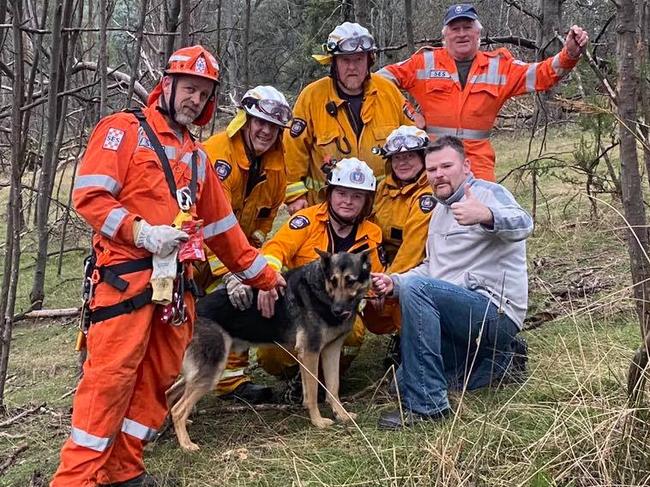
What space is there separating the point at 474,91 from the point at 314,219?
188cm

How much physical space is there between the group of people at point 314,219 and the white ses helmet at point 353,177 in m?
0.01

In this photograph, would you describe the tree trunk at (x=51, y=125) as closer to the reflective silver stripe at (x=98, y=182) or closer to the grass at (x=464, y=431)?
the grass at (x=464, y=431)

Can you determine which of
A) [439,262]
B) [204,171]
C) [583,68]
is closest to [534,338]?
[439,262]

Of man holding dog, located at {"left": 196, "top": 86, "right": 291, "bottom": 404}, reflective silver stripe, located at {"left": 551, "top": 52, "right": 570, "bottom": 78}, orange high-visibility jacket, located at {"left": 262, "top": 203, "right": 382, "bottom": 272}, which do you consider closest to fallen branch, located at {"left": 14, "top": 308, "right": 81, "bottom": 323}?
man holding dog, located at {"left": 196, "top": 86, "right": 291, "bottom": 404}

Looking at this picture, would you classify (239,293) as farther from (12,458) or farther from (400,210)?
(12,458)

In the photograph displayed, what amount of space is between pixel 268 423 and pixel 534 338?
202 cm

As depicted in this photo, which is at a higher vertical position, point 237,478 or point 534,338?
point 534,338

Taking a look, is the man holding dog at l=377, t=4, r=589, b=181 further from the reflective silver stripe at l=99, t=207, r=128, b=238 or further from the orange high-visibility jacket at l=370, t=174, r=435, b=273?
the reflective silver stripe at l=99, t=207, r=128, b=238

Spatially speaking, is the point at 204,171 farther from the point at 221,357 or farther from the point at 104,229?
the point at 221,357

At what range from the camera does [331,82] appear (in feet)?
19.0

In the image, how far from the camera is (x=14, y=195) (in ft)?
15.8

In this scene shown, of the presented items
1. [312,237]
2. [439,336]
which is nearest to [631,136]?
[439,336]

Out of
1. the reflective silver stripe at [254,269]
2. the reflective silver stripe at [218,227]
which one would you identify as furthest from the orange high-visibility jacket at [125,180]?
the reflective silver stripe at [254,269]

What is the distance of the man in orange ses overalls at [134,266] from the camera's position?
3.34 m
